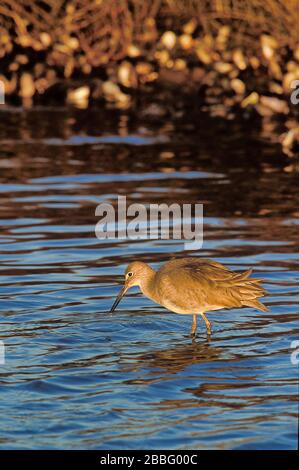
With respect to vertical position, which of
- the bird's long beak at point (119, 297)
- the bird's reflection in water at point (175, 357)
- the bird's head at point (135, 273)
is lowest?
the bird's reflection in water at point (175, 357)

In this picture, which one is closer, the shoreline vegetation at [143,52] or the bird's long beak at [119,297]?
the bird's long beak at [119,297]

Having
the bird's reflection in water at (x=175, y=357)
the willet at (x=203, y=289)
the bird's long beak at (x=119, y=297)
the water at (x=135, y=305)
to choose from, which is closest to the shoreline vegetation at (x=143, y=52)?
the water at (x=135, y=305)

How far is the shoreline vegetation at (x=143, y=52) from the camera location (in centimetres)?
2373

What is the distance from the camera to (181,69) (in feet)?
80.3

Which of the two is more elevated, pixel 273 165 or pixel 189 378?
pixel 273 165

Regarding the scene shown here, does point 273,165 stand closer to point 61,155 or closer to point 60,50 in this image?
point 61,155

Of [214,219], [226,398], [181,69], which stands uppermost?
[181,69]

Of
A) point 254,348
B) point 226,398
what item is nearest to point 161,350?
point 254,348

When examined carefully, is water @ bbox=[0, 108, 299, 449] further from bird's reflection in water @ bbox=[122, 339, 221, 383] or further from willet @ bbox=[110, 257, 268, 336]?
willet @ bbox=[110, 257, 268, 336]

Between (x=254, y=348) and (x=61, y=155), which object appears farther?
(x=61, y=155)

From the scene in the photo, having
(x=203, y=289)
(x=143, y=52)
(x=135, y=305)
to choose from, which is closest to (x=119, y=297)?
(x=135, y=305)

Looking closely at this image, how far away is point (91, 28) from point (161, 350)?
15.4 meters

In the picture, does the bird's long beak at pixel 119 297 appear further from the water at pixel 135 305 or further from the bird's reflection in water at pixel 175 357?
the bird's reflection in water at pixel 175 357

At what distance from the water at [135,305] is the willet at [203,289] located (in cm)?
28
